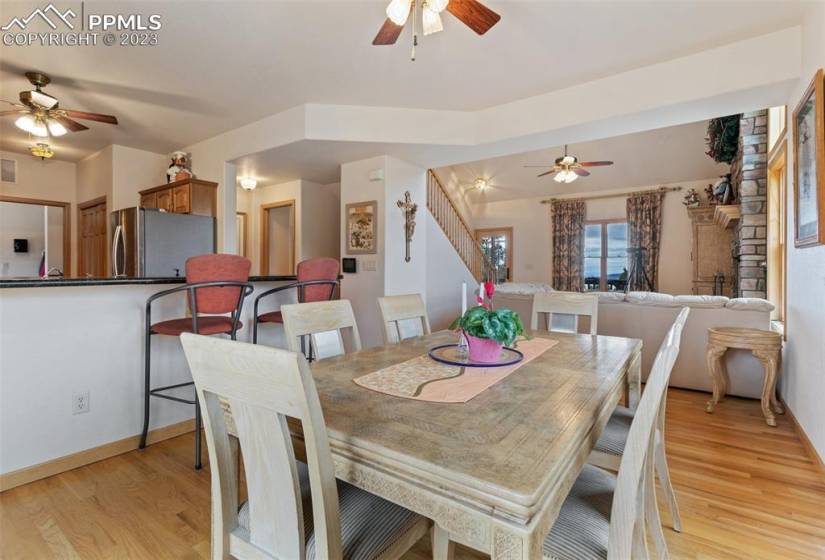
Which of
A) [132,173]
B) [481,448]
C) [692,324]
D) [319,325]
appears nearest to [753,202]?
[692,324]

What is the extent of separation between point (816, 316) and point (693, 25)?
1898 mm

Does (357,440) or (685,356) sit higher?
(357,440)

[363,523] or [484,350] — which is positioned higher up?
[484,350]

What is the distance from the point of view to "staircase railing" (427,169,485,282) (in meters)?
5.40

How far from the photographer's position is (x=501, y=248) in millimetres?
9414

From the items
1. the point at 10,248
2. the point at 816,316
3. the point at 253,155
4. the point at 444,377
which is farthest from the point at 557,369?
the point at 10,248

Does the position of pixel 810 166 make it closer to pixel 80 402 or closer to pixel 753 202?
pixel 753 202

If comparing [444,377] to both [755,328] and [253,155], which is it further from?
[253,155]

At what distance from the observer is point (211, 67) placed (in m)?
2.93

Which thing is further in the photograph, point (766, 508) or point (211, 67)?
point (211, 67)

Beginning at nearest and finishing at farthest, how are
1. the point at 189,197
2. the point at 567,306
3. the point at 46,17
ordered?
the point at 46,17 → the point at 567,306 → the point at 189,197

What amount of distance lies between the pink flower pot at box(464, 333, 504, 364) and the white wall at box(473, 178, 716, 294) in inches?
294

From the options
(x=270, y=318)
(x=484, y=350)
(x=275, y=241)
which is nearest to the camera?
(x=484, y=350)

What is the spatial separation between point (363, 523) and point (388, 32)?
91.3 inches
